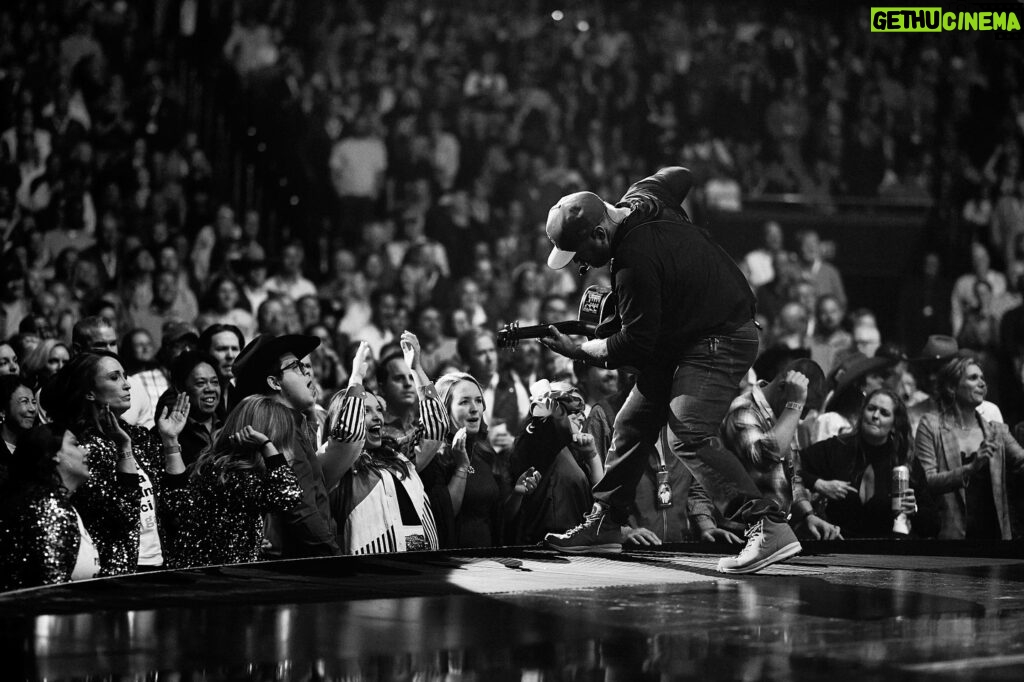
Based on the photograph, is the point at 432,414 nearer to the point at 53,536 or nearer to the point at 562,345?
the point at 562,345

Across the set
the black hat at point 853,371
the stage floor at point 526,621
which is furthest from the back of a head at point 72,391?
the black hat at point 853,371

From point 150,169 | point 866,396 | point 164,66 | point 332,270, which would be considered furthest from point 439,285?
point 866,396

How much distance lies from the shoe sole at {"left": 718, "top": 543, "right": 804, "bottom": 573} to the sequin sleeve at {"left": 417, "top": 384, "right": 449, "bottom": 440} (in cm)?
136

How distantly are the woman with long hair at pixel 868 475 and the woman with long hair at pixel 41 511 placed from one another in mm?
3524

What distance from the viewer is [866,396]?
6.96m

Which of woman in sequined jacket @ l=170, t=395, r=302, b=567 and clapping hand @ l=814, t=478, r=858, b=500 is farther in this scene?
clapping hand @ l=814, t=478, r=858, b=500

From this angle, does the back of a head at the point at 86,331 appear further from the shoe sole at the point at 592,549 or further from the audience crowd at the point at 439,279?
the shoe sole at the point at 592,549

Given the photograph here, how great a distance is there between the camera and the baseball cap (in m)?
5.24

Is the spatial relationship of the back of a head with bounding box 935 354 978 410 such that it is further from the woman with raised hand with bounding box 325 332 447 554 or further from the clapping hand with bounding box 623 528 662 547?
the woman with raised hand with bounding box 325 332 447 554

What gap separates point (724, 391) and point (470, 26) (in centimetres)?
983

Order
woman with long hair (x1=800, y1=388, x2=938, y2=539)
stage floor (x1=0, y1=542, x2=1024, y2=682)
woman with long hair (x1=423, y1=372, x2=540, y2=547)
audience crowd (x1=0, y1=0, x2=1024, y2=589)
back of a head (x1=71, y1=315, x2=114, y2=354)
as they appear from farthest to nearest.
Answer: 1. woman with long hair (x1=800, y1=388, x2=938, y2=539)
2. back of a head (x1=71, y1=315, x2=114, y2=354)
3. woman with long hair (x1=423, y1=372, x2=540, y2=547)
4. audience crowd (x1=0, y1=0, x2=1024, y2=589)
5. stage floor (x1=0, y1=542, x2=1024, y2=682)

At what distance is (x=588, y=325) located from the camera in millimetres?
5645

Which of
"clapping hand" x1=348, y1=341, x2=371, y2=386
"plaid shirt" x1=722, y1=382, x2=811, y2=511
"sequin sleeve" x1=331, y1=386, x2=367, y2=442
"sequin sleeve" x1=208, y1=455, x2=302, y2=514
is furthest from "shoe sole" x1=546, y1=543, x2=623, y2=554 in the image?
"sequin sleeve" x1=208, y1=455, x2=302, y2=514

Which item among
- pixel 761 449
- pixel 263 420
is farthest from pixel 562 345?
pixel 761 449
